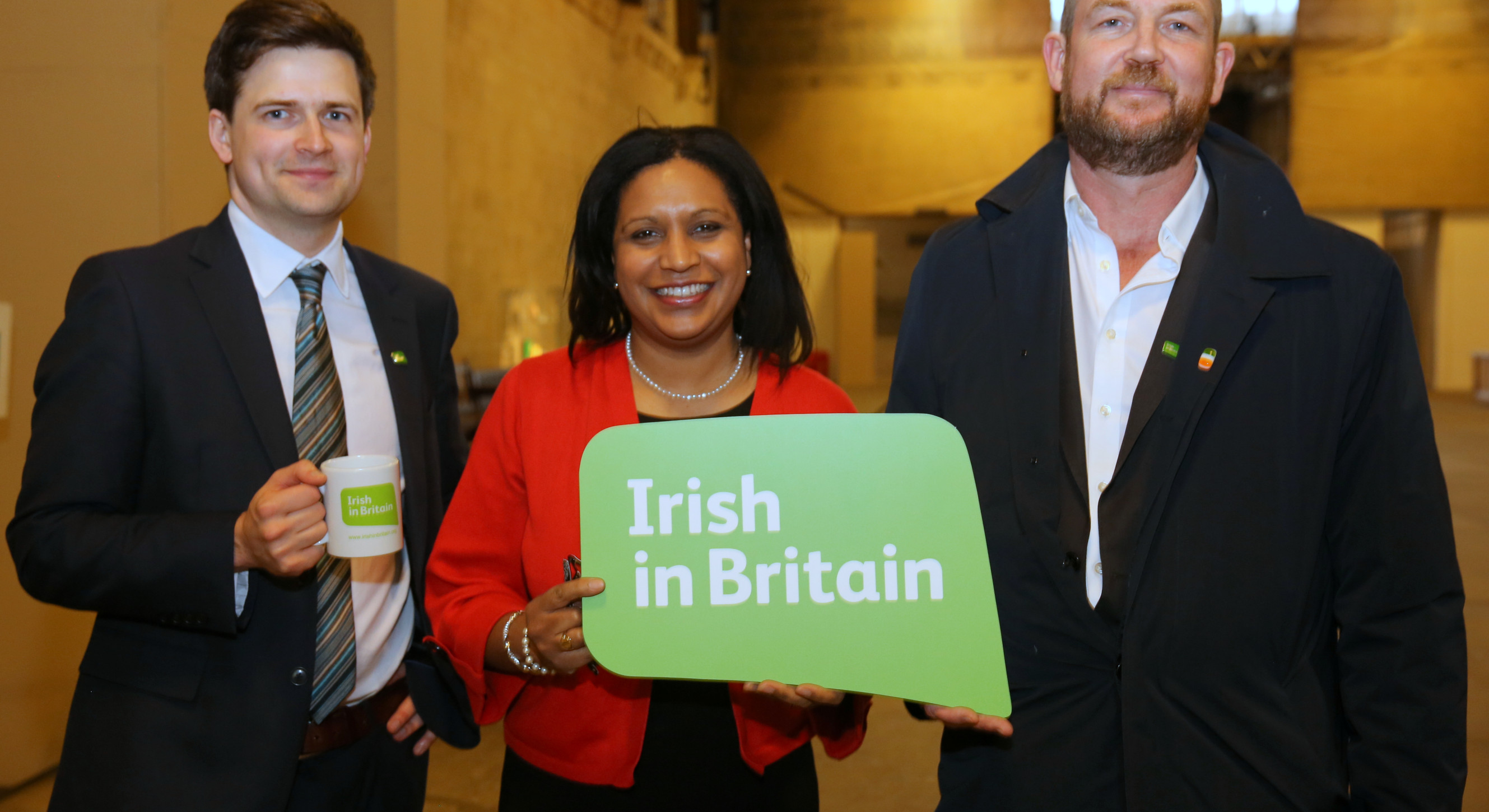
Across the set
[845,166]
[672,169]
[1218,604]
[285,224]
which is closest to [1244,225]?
[1218,604]

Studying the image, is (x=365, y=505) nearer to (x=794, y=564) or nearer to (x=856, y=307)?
(x=794, y=564)

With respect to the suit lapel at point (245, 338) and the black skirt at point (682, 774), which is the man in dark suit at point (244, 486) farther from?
the black skirt at point (682, 774)

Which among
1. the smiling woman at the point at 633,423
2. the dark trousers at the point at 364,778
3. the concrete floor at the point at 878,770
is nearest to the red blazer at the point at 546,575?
the smiling woman at the point at 633,423

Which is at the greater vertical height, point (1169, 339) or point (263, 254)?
point (263, 254)

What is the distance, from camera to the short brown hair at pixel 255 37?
1.70 m

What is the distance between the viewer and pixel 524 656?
1.57 m

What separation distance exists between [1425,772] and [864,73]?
1707 centimetres

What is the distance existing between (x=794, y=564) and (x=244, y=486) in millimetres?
889

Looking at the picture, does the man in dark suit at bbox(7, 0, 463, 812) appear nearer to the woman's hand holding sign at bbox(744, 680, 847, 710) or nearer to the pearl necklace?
the pearl necklace

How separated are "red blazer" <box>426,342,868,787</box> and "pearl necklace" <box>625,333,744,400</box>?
0.15 feet

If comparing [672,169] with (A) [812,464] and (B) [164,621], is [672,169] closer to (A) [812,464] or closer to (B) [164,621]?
(A) [812,464]

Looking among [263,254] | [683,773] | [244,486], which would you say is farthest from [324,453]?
[683,773]

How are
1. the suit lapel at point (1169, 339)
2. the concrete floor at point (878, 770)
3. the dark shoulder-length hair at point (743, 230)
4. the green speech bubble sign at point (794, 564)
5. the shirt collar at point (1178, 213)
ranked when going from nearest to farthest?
the green speech bubble sign at point (794, 564) < the suit lapel at point (1169, 339) < the shirt collar at point (1178, 213) < the dark shoulder-length hair at point (743, 230) < the concrete floor at point (878, 770)

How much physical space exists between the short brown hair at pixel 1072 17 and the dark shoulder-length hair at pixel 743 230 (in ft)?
1.84
